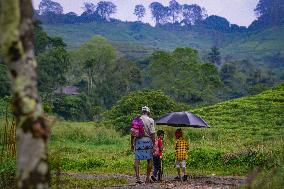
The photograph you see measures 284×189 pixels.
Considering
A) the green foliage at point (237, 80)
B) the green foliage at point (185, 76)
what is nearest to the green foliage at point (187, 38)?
the green foliage at point (237, 80)

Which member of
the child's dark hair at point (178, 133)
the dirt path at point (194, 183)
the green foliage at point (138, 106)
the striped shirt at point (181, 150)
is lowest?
the green foliage at point (138, 106)

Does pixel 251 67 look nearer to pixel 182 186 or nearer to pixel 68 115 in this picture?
pixel 68 115

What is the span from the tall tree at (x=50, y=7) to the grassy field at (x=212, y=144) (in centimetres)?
14825

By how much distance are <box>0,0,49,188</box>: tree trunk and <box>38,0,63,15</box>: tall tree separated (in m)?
180

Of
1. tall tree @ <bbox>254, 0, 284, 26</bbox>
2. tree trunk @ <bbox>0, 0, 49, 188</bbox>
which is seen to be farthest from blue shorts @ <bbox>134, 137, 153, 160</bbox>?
tall tree @ <bbox>254, 0, 284, 26</bbox>

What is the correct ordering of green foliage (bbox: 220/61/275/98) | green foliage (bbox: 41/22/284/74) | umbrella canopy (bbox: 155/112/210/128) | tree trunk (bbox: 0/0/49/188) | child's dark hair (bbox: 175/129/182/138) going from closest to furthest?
tree trunk (bbox: 0/0/49/188) < umbrella canopy (bbox: 155/112/210/128) < child's dark hair (bbox: 175/129/182/138) < green foliage (bbox: 220/61/275/98) < green foliage (bbox: 41/22/284/74)

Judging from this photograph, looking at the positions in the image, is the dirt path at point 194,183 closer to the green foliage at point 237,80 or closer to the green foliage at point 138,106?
the green foliage at point 138,106

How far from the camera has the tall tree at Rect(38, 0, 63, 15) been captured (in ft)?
586

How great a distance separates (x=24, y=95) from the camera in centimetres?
394

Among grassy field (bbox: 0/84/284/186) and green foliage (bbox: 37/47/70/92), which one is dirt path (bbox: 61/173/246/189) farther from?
green foliage (bbox: 37/47/70/92)

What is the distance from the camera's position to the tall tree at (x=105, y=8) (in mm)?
190000

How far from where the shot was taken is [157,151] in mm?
12242

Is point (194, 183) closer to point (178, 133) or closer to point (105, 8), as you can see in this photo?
point (178, 133)

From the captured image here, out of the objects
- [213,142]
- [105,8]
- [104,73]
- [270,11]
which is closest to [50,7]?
[105,8]
